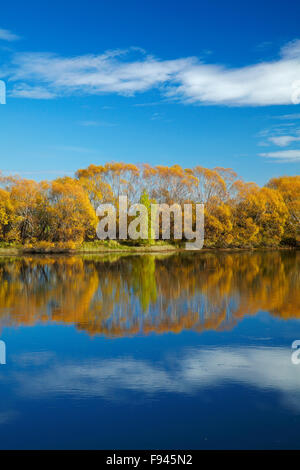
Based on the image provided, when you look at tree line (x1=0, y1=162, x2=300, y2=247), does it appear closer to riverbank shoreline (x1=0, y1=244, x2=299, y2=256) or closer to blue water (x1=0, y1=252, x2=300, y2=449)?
riverbank shoreline (x1=0, y1=244, x2=299, y2=256)

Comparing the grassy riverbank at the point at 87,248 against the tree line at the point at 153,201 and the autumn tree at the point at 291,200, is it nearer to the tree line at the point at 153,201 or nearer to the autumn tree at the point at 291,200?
the tree line at the point at 153,201

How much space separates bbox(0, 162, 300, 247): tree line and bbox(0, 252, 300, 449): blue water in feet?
104

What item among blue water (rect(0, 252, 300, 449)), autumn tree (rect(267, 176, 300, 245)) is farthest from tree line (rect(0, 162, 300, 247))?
blue water (rect(0, 252, 300, 449))

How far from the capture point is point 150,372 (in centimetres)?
859

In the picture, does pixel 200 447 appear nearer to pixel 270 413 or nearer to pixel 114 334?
pixel 270 413

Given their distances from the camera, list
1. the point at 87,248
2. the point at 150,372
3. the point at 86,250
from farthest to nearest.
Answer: the point at 87,248, the point at 86,250, the point at 150,372

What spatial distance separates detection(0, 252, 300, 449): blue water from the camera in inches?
243

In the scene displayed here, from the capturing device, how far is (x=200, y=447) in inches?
227

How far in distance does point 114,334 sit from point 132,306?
12.4ft

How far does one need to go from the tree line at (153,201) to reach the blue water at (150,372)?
104 feet

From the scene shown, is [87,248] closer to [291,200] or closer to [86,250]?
[86,250]

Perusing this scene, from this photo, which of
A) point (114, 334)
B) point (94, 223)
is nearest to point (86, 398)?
point (114, 334)

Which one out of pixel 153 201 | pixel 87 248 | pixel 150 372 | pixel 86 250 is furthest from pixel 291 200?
pixel 150 372

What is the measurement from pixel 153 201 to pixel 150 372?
1941 inches
